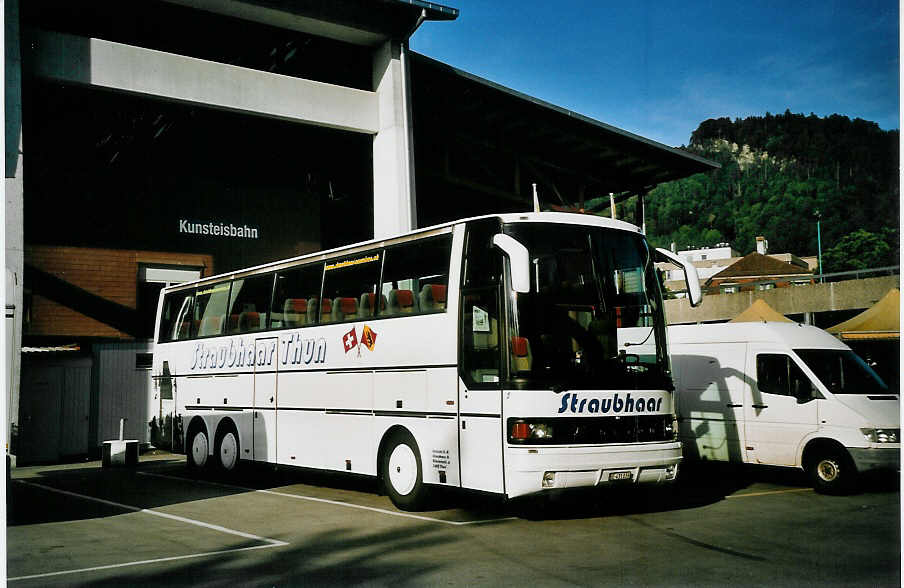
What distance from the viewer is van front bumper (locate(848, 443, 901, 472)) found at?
36.4 ft

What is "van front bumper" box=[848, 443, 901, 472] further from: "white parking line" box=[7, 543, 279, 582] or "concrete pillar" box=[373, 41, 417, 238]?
"concrete pillar" box=[373, 41, 417, 238]

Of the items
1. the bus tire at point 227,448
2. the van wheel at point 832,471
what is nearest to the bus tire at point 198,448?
the bus tire at point 227,448

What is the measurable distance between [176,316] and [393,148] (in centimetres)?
617

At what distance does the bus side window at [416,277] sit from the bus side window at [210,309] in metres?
4.79

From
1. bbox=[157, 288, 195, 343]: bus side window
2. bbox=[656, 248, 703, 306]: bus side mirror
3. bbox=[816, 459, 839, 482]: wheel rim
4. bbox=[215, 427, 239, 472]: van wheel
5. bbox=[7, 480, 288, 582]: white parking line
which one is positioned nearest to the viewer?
bbox=[7, 480, 288, 582]: white parking line

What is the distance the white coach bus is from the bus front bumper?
0.6 inches

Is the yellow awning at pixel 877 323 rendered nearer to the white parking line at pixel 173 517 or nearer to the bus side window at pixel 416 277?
the bus side window at pixel 416 277

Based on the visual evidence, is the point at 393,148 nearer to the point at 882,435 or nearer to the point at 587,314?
the point at 587,314

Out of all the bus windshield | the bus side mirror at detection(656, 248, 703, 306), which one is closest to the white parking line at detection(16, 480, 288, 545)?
the bus windshield

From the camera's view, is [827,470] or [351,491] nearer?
[827,470]

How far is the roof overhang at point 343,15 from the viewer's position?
60.3 ft

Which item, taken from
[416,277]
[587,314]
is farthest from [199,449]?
[587,314]

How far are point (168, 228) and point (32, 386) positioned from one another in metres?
5.51

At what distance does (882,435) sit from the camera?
36.9 feet
